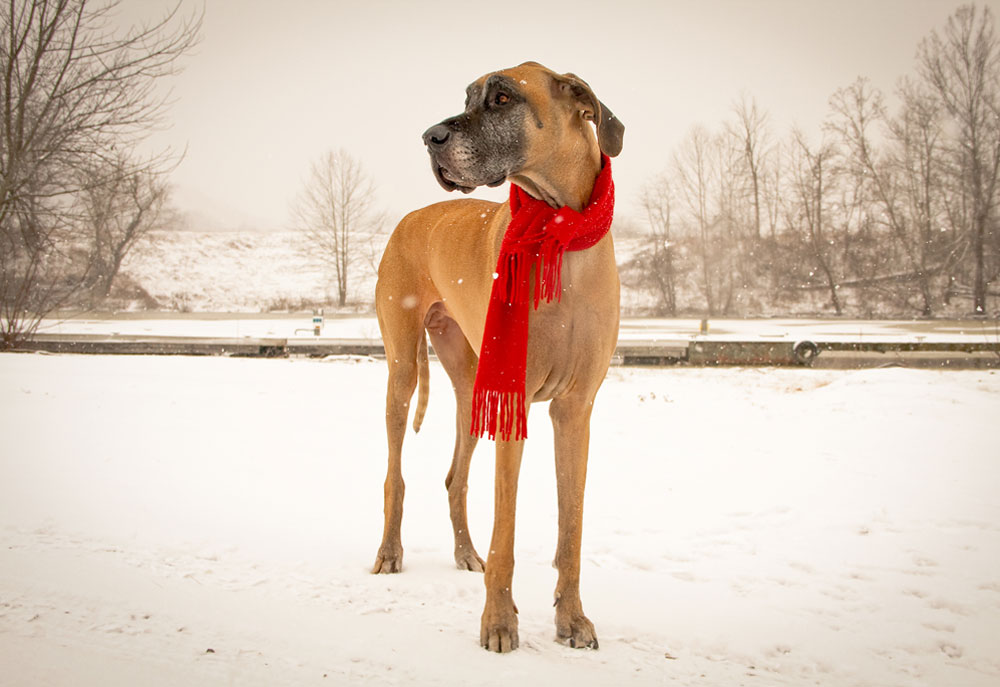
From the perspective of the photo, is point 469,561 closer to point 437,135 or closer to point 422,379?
point 422,379

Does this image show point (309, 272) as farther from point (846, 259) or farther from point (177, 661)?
point (177, 661)

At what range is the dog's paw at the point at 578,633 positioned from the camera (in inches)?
95.7

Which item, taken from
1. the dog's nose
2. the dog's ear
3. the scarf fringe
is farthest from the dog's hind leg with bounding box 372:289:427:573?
the dog's ear

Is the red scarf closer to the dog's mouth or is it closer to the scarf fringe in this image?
the scarf fringe

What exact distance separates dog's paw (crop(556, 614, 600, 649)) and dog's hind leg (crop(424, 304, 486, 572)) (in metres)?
0.80

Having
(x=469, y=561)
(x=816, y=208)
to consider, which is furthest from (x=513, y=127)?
(x=816, y=208)

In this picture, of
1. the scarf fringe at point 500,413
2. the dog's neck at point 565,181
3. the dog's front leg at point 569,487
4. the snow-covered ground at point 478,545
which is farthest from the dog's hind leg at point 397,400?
the dog's neck at point 565,181

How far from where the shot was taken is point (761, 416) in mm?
6629

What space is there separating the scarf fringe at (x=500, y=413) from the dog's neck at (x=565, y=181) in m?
0.75

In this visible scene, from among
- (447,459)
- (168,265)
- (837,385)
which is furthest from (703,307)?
(168,265)

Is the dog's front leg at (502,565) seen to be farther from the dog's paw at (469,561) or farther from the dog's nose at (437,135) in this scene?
the dog's nose at (437,135)

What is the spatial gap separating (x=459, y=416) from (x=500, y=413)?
105 centimetres

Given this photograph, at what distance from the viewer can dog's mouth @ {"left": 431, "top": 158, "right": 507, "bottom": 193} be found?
2.23 meters

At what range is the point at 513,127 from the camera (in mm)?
2244
